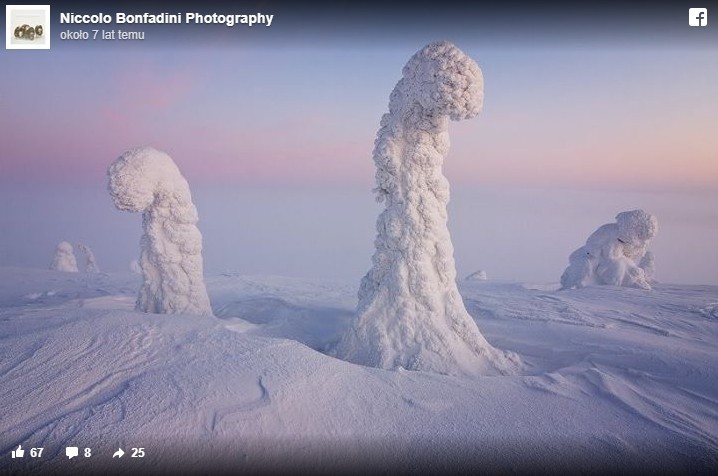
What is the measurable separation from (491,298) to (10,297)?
8996 mm

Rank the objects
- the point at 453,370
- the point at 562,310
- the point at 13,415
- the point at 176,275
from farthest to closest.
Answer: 1. the point at 562,310
2. the point at 176,275
3. the point at 453,370
4. the point at 13,415

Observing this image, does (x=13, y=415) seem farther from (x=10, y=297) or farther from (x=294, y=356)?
(x=10, y=297)

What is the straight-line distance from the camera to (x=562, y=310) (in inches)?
224

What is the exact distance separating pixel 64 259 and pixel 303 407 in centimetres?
1382

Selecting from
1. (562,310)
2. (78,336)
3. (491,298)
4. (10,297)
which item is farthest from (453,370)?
(10,297)

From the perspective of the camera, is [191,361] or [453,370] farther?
[453,370]

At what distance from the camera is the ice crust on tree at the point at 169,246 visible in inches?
182

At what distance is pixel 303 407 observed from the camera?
2.20m

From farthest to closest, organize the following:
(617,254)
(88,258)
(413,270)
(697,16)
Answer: (88,258), (617,254), (413,270), (697,16)

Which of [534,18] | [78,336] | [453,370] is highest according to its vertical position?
[534,18]

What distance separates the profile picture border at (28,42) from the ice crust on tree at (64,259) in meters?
12.1

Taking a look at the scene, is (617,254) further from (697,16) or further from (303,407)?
(303,407)

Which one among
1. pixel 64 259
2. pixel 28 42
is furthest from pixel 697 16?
pixel 64 259

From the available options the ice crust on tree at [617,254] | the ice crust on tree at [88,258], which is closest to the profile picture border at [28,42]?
the ice crust on tree at [617,254]
